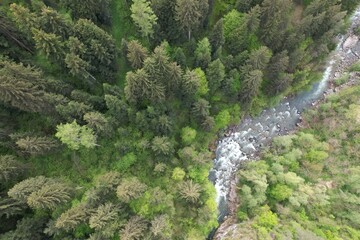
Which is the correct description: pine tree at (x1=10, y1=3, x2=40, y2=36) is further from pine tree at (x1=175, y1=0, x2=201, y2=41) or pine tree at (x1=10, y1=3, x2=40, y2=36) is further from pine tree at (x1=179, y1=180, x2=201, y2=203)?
pine tree at (x1=179, y1=180, x2=201, y2=203)

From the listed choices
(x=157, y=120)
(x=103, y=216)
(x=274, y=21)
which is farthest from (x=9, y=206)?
(x=274, y=21)

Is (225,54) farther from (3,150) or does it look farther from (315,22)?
(3,150)

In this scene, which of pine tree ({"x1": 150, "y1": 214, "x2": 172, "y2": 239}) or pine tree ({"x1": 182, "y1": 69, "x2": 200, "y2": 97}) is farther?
pine tree ({"x1": 182, "y1": 69, "x2": 200, "y2": 97})

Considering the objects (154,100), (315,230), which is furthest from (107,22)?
(315,230)

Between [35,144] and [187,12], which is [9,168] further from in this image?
[187,12]

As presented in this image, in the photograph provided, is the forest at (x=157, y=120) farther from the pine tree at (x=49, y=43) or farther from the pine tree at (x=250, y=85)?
the pine tree at (x=250, y=85)

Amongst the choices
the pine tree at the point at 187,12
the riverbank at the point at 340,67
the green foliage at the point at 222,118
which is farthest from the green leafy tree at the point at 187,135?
the pine tree at the point at 187,12

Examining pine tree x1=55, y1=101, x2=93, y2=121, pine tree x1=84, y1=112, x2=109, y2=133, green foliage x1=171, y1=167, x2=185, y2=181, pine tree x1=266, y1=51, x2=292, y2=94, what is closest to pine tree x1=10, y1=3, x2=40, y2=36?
pine tree x1=55, y1=101, x2=93, y2=121
